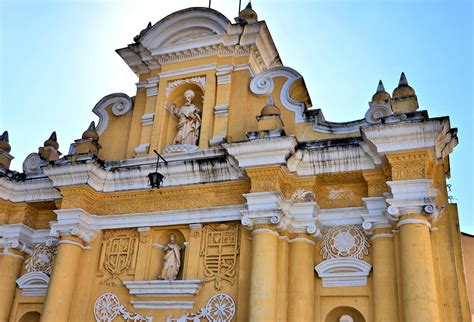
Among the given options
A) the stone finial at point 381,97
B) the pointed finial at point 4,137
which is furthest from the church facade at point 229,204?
the pointed finial at point 4,137

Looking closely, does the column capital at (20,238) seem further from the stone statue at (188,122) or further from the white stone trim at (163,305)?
the stone statue at (188,122)

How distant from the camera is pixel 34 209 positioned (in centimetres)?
1194

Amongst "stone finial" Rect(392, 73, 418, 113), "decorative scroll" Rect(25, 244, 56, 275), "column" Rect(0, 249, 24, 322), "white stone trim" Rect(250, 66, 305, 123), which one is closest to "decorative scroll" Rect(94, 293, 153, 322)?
"decorative scroll" Rect(25, 244, 56, 275)

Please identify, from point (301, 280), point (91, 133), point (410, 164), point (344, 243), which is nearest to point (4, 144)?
point (91, 133)

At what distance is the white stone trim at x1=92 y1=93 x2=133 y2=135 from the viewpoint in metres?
12.0

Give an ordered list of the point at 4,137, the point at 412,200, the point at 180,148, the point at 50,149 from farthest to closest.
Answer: the point at 4,137
the point at 50,149
the point at 180,148
the point at 412,200

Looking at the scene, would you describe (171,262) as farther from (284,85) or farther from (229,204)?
(284,85)

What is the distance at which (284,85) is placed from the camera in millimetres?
10727

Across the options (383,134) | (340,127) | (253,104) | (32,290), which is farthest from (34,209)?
(383,134)

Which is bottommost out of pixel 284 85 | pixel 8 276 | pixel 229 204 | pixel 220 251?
pixel 8 276

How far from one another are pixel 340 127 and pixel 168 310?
436 cm

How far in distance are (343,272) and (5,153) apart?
7.76 metres

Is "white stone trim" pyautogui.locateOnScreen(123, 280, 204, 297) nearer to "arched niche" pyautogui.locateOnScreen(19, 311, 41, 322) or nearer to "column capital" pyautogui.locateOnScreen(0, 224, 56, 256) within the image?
"arched niche" pyautogui.locateOnScreen(19, 311, 41, 322)

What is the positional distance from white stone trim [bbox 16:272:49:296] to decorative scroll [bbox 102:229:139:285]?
59.5 inches
